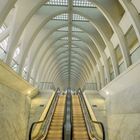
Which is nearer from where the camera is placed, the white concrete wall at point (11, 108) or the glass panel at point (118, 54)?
the white concrete wall at point (11, 108)

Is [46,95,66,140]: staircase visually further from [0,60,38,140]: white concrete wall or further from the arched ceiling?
Answer: the arched ceiling

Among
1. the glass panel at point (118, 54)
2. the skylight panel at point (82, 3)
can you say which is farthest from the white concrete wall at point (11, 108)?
the glass panel at point (118, 54)

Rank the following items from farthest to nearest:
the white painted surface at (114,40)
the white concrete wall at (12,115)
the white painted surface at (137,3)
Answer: the white painted surface at (114,40) < the white painted surface at (137,3) < the white concrete wall at (12,115)

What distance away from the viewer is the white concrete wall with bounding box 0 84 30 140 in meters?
12.3

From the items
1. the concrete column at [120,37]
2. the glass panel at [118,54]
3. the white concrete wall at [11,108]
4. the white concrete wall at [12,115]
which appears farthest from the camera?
the glass panel at [118,54]

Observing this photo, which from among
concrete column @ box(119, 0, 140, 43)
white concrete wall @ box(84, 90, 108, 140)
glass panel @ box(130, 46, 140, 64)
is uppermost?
concrete column @ box(119, 0, 140, 43)

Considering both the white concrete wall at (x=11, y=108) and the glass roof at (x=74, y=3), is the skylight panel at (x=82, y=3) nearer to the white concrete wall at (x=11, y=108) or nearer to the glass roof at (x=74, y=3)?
the glass roof at (x=74, y=3)

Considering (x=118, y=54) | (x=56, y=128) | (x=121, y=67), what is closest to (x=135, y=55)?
(x=121, y=67)

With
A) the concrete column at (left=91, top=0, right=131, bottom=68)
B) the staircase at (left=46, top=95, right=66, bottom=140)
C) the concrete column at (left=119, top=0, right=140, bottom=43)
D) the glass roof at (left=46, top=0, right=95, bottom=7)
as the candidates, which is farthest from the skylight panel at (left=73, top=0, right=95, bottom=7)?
the staircase at (left=46, top=95, right=66, bottom=140)

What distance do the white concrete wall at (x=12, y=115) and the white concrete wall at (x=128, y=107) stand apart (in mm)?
6951

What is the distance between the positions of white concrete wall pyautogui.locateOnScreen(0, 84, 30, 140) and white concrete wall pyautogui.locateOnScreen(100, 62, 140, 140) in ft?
22.8

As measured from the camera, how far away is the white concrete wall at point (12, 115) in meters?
12.3

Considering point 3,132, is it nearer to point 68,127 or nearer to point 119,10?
point 68,127

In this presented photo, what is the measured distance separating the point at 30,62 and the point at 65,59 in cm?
1890
